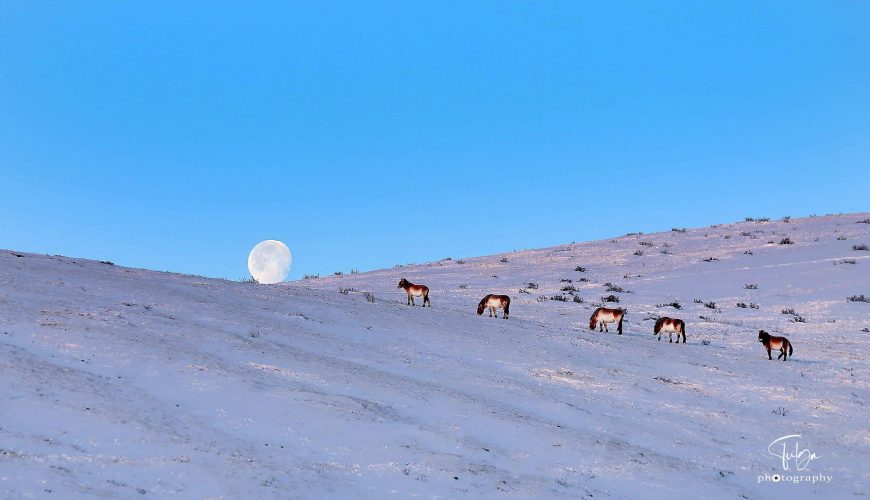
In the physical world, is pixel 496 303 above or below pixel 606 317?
above

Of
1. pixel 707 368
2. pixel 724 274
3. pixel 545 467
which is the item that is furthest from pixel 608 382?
pixel 724 274

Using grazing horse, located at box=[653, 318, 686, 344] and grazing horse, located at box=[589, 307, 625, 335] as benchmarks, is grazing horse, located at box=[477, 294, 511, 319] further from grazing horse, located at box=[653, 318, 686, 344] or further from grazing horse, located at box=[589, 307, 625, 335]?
grazing horse, located at box=[653, 318, 686, 344]

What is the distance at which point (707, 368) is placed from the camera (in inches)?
706

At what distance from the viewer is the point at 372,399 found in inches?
432

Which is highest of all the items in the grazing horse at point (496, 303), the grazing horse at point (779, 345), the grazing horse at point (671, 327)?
the grazing horse at point (496, 303)

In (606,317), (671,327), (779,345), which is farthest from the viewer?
(606,317)

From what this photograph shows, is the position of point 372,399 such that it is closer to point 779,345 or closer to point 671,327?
point 671,327

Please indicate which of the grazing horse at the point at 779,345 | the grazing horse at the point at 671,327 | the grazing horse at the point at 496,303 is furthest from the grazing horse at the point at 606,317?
the grazing horse at the point at 779,345

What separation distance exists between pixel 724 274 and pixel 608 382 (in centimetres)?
2265

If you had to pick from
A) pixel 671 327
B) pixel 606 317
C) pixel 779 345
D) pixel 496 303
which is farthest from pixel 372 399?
pixel 779 345

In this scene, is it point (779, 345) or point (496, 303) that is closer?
point (779, 345)

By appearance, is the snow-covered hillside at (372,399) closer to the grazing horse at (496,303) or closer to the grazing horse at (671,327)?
the grazing horse at (671,327)

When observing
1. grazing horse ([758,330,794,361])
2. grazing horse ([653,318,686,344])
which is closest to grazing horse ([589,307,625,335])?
grazing horse ([653,318,686,344])

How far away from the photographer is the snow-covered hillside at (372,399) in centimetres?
793
